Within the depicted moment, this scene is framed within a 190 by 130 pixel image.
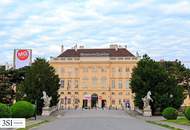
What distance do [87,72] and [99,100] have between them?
387 inches

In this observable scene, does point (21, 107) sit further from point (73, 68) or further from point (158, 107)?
point (73, 68)

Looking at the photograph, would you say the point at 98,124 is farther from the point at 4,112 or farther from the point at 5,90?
the point at 5,90

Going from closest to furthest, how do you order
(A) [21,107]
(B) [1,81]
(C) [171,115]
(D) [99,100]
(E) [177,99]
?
1. (A) [21,107]
2. (C) [171,115]
3. (E) [177,99]
4. (B) [1,81]
5. (D) [99,100]

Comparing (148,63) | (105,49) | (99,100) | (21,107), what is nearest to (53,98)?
(148,63)

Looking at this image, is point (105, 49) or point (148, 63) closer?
point (148, 63)

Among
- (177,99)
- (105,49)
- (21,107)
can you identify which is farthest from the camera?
(105,49)

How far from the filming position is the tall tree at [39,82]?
67.1 meters

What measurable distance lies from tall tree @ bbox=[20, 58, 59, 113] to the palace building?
6552 cm

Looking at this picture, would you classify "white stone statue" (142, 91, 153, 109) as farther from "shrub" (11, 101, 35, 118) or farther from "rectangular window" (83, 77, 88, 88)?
"rectangular window" (83, 77, 88, 88)

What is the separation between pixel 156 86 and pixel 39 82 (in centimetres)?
1641

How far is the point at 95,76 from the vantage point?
13938 centimetres

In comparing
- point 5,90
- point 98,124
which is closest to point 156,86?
point 5,90

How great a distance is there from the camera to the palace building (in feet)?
447

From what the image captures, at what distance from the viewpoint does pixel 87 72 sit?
13962 cm
